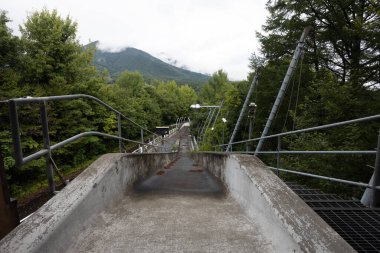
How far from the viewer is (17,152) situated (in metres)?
1.81

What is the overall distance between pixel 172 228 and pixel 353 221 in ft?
6.58

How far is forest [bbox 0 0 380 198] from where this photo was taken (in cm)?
919

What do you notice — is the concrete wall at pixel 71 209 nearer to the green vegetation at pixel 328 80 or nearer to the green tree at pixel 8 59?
the green vegetation at pixel 328 80

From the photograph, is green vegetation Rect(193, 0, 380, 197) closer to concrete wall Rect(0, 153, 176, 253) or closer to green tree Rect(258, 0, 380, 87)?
green tree Rect(258, 0, 380, 87)

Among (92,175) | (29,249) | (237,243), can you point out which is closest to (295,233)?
(237,243)

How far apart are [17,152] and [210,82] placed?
72.2 metres

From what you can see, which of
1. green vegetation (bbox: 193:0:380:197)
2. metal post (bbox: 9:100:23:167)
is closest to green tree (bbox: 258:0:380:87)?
green vegetation (bbox: 193:0:380:197)

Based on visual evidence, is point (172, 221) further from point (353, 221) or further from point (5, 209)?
point (353, 221)

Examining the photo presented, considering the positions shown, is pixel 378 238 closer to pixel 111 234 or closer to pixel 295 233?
pixel 295 233

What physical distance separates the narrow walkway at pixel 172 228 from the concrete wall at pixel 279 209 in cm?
15

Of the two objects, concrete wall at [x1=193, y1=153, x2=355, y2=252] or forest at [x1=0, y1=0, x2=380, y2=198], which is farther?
forest at [x1=0, y1=0, x2=380, y2=198]

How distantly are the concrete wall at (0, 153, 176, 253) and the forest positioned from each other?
24.1 ft

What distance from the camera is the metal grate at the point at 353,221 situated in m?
2.25

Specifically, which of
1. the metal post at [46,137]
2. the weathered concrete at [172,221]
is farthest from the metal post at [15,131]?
the weathered concrete at [172,221]
